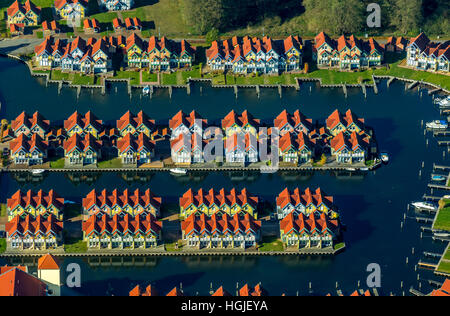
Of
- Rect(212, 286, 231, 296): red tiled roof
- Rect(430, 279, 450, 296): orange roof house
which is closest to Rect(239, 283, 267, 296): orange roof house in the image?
Rect(212, 286, 231, 296): red tiled roof

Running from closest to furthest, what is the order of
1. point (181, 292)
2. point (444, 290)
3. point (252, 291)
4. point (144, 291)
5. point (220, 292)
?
point (220, 292) → point (444, 290) → point (144, 291) → point (252, 291) → point (181, 292)

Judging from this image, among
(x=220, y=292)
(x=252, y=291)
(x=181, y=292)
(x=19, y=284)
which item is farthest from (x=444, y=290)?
(x=19, y=284)

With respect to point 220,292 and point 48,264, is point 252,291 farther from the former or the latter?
point 48,264

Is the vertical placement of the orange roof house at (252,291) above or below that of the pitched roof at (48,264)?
below

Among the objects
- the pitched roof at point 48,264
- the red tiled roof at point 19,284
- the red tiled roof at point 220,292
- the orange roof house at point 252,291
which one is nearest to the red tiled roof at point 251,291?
the orange roof house at point 252,291

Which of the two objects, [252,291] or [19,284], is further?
[252,291]

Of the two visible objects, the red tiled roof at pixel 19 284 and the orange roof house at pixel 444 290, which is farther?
the orange roof house at pixel 444 290

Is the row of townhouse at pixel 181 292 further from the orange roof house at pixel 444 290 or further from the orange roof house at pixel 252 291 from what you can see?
the orange roof house at pixel 444 290
